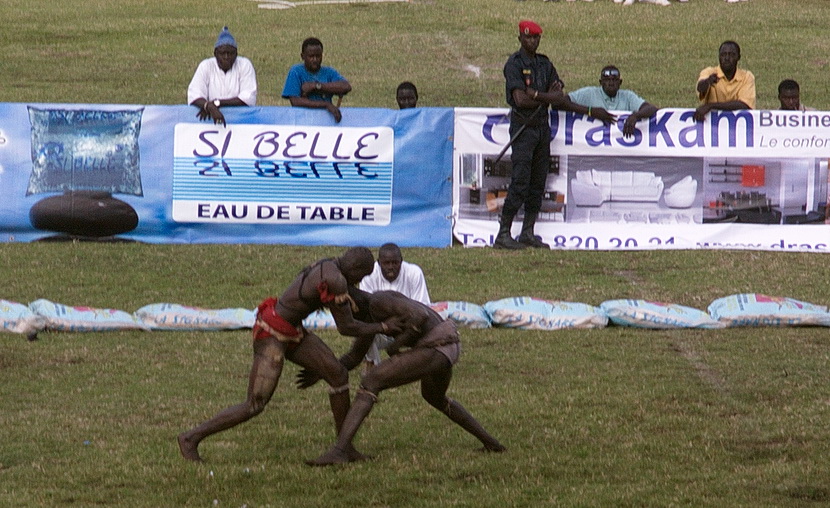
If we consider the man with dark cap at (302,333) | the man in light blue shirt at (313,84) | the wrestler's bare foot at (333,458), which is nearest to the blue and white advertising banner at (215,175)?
the man in light blue shirt at (313,84)

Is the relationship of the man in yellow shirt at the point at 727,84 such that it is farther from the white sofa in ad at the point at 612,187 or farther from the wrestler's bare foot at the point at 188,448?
the wrestler's bare foot at the point at 188,448

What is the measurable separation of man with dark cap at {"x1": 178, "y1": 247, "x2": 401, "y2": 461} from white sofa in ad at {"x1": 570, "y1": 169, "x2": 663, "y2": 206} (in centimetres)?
756

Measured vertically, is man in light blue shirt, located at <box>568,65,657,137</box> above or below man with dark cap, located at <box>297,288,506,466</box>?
above

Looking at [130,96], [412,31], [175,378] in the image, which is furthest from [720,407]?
[412,31]

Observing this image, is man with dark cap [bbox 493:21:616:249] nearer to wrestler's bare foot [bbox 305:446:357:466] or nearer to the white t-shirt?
the white t-shirt

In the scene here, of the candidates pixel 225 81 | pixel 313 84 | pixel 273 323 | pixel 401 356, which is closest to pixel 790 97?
pixel 313 84

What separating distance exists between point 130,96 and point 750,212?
12.2m

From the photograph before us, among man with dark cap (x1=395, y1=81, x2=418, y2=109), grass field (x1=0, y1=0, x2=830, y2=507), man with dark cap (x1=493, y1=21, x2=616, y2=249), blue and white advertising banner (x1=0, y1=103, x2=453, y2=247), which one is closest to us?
grass field (x1=0, y1=0, x2=830, y2=507)

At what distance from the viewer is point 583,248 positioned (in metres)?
16.5

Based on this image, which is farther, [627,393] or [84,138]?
[84,138]

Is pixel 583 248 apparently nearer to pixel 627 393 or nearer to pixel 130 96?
pixel 627 393

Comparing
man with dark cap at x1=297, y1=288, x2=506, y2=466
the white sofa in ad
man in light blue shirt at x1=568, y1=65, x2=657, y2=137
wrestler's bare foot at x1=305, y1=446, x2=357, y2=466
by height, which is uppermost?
man in light blue shirt at x1=568, y1=65, x2=657, y2=137

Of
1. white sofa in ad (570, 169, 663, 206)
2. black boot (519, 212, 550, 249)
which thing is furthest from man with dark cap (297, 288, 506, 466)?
white sofa in ad (570, 169, 663, 206)

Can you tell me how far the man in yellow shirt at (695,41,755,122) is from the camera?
54.4 feet
